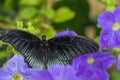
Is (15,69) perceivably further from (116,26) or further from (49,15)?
(49,15)

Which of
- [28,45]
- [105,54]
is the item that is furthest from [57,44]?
[105,54]

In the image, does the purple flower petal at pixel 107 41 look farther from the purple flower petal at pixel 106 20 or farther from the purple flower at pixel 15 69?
the purple flower at pixel 15 69

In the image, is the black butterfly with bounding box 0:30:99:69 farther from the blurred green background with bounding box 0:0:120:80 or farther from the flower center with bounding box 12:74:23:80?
the blurred green background with bounding box 0:0:120:80

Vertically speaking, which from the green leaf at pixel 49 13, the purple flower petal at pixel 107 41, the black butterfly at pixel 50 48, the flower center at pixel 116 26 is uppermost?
the black butterfly at pixel 50 48

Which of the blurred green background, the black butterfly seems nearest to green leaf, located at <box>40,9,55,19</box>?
the blurred green background

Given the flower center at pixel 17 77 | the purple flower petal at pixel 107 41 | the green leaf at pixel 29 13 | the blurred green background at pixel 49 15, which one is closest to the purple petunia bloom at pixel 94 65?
the purple flower petal at pixel 107 41

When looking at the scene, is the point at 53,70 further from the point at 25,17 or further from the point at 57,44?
the point at 25,17
